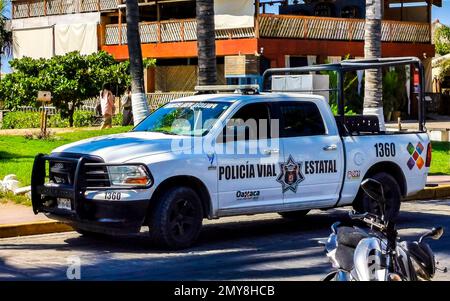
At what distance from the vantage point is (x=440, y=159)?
68.9 feet

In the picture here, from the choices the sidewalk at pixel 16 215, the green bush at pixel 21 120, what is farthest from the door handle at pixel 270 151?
the green bush at pixel 21 120

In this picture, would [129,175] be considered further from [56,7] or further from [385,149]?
[56,7]

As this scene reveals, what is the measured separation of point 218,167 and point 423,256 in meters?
5.64

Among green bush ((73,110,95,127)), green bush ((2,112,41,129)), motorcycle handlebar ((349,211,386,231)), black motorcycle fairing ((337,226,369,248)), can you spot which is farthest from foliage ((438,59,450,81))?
motorcycle handlebar ((349,211,386,231))

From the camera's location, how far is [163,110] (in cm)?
1236

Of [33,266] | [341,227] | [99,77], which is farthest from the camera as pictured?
[99,77]

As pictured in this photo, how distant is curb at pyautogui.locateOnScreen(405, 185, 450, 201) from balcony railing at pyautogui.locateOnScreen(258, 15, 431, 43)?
1791cm

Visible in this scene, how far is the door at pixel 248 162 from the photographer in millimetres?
11156

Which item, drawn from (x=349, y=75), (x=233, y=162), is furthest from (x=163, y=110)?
(x=349, y=75)

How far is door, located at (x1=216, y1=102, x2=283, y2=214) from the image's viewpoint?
11156 millimetres

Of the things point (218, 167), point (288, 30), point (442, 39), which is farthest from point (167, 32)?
point (218, 167)

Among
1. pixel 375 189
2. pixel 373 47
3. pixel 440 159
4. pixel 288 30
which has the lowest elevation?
pixel 440 159
